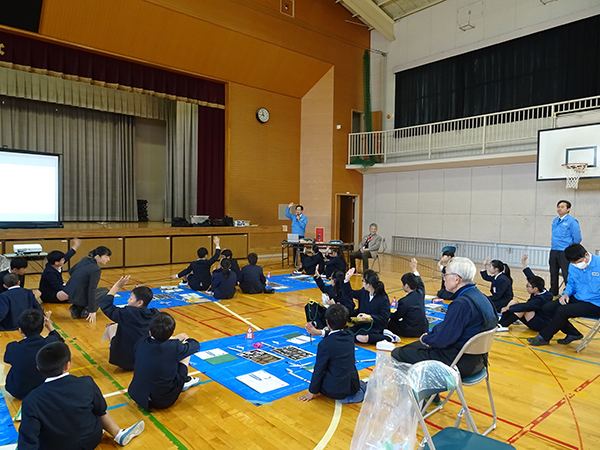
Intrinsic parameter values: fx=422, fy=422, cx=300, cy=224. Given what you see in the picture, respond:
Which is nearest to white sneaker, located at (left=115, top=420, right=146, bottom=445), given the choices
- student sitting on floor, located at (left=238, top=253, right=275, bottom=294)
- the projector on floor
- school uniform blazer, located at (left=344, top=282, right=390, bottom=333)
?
school uniform blazer, located at (left=344, top=282, right=390, bottom=333)

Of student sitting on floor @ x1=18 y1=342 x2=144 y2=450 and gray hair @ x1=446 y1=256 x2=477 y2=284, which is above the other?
gray hair @ x1=446 y1=256 x2=477 y2=284

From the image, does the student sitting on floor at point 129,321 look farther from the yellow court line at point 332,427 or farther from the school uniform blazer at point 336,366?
the yellow court line at point 332,427

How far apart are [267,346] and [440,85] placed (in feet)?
41.8

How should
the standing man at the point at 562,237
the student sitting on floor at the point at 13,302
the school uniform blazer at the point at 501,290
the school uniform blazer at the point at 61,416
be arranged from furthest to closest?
the standing man at the point at 562,237
the school uniform blazer at the point at 501,290
the student sitting on floor at the point at 13,302
the school uniform blazer at the point at 61,416

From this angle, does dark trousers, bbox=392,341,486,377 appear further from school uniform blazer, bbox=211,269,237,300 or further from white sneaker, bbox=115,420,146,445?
school uniform blazer, bbox=211,269,237,300

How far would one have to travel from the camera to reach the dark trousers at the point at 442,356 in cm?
322

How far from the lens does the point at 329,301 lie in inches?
250

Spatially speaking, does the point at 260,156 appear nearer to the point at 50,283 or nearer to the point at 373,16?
the point at 373,16

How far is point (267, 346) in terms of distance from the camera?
5156 mm

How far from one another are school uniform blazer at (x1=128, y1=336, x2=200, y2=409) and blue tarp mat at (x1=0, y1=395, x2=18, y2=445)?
835 millimetres

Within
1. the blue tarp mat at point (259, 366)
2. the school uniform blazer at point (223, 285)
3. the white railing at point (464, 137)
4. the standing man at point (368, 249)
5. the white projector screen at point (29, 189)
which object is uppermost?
the white railing at point (464, 137)

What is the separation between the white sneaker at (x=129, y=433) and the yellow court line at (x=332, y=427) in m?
1.31

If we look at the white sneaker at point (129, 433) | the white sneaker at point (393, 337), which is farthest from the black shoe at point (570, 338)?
the white sneaker at point (129, 433)

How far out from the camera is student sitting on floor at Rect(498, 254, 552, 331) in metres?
5.77
